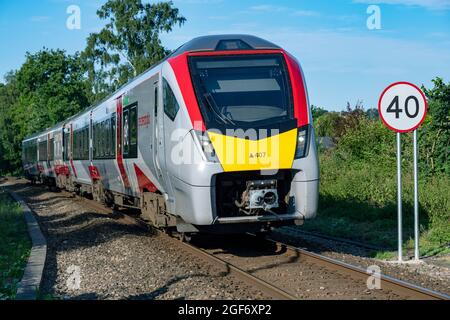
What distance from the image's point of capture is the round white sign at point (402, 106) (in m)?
9.22

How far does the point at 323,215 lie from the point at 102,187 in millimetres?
6253

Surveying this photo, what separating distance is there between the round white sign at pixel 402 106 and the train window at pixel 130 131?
4737mm

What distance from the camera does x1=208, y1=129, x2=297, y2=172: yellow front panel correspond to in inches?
321

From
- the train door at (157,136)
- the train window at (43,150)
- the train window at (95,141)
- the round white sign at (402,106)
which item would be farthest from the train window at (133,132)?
the train window at (43,150)

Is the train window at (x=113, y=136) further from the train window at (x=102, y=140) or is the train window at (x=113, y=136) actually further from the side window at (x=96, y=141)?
the side window at (x=96, y=141)

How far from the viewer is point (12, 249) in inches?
439

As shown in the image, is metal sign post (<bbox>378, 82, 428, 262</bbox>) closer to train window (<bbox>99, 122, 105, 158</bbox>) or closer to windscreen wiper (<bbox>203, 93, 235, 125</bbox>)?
windscreen wiper (<bbox>203, 93, 235, 125</bbox>)

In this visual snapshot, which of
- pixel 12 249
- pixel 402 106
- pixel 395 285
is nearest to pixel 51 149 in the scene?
pixel 12 249

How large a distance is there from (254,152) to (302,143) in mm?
780

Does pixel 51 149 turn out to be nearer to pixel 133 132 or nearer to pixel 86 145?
pixel 86 145

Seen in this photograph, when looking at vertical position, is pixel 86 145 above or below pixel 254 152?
above

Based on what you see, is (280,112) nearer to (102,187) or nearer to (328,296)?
(328,296)

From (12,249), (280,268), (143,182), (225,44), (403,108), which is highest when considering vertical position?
(225,44)
